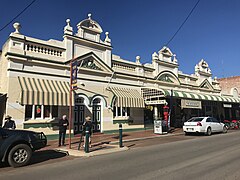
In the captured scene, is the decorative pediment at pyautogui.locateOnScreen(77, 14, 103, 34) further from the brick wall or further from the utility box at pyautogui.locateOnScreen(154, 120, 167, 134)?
the brick wall

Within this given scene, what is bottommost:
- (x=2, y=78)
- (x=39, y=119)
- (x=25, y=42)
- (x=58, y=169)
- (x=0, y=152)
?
(x=58, y=169)

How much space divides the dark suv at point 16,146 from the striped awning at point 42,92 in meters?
4.73

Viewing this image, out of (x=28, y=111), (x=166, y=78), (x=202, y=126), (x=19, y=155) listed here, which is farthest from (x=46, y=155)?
(x=166, y=78)

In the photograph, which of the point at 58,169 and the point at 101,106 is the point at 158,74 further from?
the point at 58,169

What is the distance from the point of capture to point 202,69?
1174 inches

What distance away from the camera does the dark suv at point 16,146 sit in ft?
24.8

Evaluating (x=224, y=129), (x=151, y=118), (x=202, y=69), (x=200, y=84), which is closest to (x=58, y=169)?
(x=151, y=118)

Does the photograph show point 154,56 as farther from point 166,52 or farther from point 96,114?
point 96,114

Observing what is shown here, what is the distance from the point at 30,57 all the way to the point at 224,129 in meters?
16.6

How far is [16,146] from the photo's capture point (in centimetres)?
778

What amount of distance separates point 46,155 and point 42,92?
4.67 metres

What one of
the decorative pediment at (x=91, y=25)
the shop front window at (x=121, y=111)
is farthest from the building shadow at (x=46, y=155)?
the decorative pediment at (x=91, y=25)

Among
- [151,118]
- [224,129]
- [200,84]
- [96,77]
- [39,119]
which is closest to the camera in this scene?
[39,119]

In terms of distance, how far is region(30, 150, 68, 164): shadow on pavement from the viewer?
8953mm
